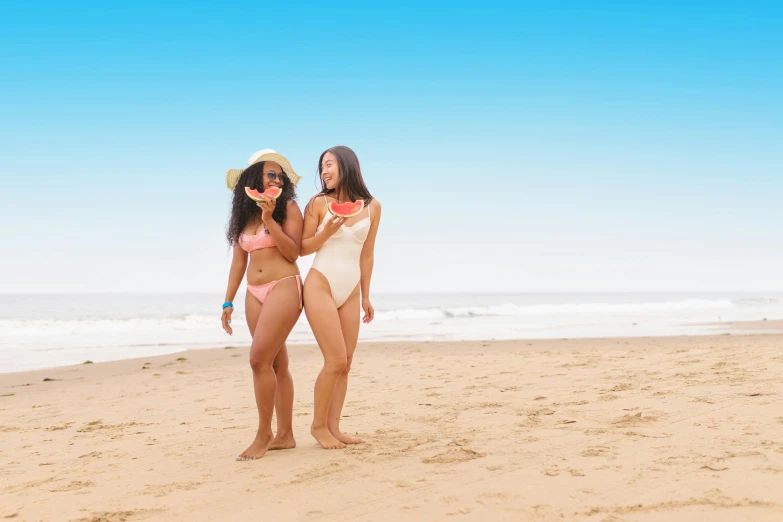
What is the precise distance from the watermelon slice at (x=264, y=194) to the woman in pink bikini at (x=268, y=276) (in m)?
0.06

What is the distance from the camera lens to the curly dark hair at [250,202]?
4.53 meters

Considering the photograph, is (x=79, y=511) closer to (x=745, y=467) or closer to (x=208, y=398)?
(x=745, y=467)

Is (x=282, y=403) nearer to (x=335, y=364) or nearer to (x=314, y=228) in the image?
(x=335, y=364)

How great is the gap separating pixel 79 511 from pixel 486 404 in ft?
12.7

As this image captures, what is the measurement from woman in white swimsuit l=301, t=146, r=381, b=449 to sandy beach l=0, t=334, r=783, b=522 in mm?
381

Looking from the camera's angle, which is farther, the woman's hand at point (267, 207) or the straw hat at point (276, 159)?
the straw hat at point (276, 159)

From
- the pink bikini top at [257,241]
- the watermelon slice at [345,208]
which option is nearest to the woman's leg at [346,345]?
the watermelon slice at [345,208]

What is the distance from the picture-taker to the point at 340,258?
459 centimetres

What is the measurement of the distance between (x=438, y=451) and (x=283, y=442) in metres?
1.18

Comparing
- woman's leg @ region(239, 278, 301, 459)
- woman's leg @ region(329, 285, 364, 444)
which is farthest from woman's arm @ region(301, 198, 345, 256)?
woman's leg @ region(329, 285, 364, 444)

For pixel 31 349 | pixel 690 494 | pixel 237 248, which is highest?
pixel 237 248

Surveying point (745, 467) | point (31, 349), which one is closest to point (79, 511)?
point (745, 467)

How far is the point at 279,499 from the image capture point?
3.44 metres

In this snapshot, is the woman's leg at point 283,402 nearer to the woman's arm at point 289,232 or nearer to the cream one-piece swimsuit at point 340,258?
the cream one-piece swimsuit at point 340,258
